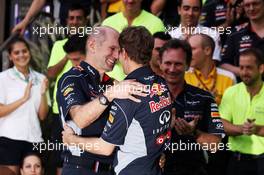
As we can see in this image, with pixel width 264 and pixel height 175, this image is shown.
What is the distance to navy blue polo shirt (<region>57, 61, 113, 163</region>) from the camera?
20.4 ft

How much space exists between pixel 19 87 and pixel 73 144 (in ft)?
8.79

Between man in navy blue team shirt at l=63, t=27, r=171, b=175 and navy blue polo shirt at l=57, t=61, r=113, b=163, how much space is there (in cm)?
36

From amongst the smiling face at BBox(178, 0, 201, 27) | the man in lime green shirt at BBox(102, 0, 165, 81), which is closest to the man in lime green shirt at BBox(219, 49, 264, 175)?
the smiling face at BBox(178, 0, 201, 27)

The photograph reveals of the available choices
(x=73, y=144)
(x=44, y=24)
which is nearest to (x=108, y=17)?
(x=44, y=24)

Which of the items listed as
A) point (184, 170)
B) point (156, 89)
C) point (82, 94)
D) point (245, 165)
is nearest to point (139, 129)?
point (156, 89)

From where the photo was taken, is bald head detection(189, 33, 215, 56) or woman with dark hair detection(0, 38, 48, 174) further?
woman with dark hair detection(0, 38, 48, 174)

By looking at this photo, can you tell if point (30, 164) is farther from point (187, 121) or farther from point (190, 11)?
point (190, 11)

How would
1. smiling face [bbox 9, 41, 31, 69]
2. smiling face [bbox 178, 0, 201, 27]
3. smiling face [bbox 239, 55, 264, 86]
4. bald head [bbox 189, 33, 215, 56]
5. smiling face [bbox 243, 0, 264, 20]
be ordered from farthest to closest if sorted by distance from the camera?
smiling face [bbox 9, 41, 31, 69], smiling face [bbox 178, 0, 201, 27], smiling face [bbox 243, 0, 264, 20], bald head [bbox 189, 33, 215, 56], smiling face [bbox 239, 55, 264, 86]

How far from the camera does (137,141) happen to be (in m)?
5.73

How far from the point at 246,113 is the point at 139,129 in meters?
2.38

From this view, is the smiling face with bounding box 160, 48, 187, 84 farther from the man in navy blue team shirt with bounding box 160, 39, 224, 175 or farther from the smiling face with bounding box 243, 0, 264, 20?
the smiling face with bounding box 243, 0, 264, 20

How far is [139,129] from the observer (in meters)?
5.72

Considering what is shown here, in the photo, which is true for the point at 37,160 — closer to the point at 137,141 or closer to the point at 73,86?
the point at 73,86

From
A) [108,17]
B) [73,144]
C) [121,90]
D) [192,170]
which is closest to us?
[121,90]
